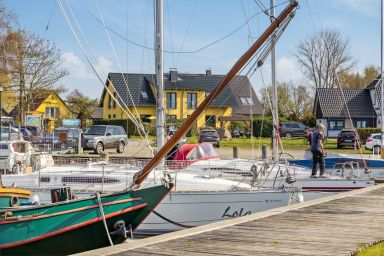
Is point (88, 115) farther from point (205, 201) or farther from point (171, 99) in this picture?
point (205, 201)

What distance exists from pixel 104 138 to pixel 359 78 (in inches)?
2431

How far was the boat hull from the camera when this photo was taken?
14.7 m

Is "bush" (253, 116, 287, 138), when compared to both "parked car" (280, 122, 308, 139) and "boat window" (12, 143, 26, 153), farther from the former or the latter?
"boat window" (12, 143, 26, 153)

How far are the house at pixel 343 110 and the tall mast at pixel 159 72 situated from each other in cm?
4995

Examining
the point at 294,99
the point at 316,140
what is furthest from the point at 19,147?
the point at 294,99

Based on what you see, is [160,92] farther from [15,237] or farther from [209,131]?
[209,131]

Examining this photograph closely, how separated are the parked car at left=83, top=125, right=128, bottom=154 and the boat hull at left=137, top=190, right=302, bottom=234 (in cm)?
1900

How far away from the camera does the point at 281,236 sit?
8.79 m

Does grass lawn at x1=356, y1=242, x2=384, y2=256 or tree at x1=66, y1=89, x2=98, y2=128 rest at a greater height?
tree at x1=66, y1=89, x2=98, y2=128

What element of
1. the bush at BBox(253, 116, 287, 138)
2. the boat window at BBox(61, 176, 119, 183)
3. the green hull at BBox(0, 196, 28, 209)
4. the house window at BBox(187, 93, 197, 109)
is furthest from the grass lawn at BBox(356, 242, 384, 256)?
the house window at BBox(187, 93, 197, 109)

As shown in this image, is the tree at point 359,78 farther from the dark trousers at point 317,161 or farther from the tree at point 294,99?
the dark trousers at point 317,161

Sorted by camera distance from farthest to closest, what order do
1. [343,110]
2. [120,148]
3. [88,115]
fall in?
[88,115], [343,110], [120,148]

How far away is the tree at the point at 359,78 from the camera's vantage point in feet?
279

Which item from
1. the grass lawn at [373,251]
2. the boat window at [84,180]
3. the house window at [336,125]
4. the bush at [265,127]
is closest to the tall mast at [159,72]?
the boat window at [84,180]
